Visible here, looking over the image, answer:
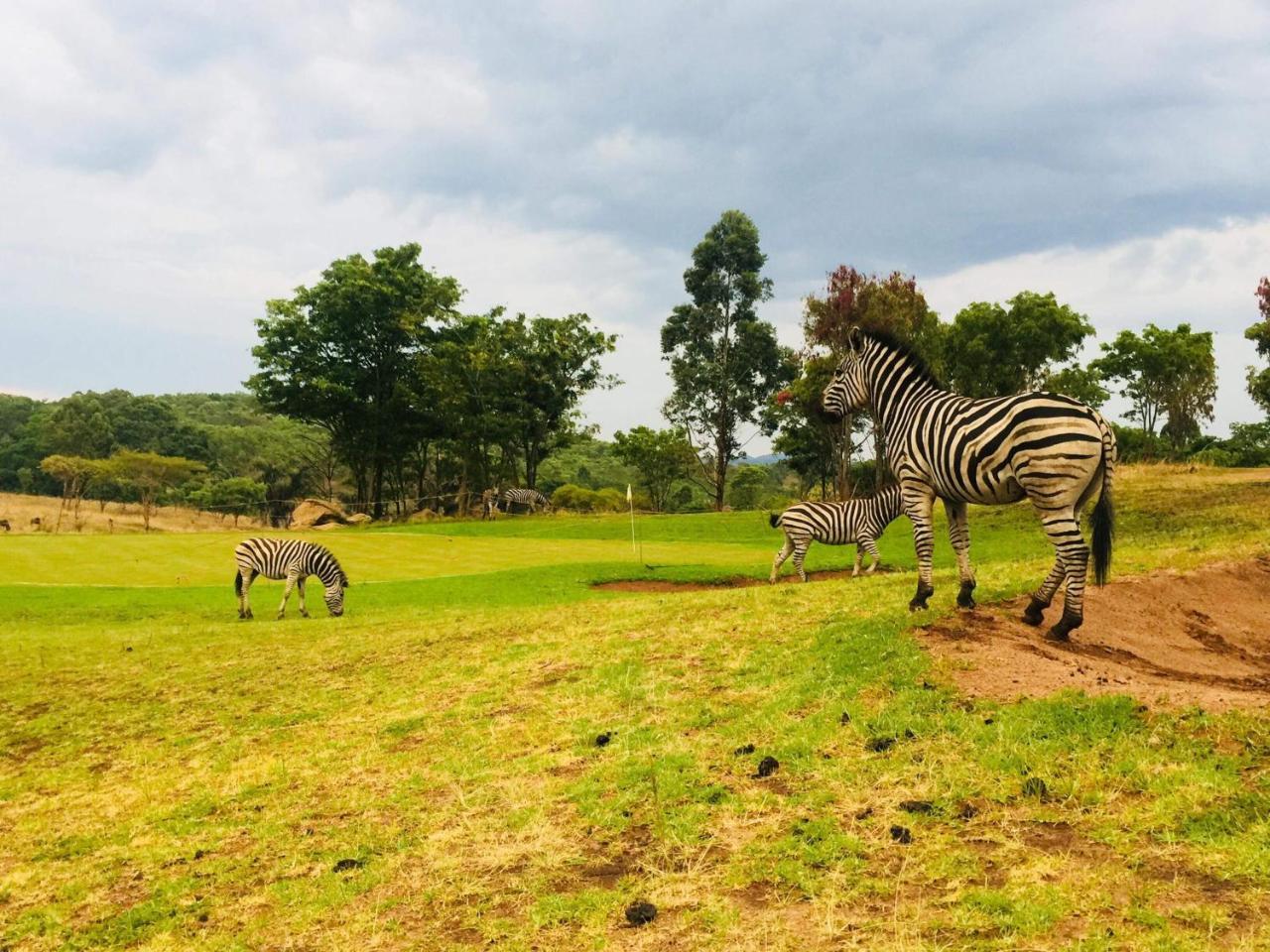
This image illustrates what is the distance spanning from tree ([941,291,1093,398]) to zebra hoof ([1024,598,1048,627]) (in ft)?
106

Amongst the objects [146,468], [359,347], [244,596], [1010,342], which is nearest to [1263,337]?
[1010,342]

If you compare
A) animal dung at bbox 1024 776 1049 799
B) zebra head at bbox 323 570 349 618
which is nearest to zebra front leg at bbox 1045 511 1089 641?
animal dung at bbox 1024 776 1049 799

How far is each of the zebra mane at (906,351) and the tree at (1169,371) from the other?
41.6 metres

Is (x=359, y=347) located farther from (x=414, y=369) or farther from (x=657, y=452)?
(x=657, y=452)

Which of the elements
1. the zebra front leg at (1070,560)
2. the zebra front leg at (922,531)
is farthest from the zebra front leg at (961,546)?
the zebra front leg at (1070,560)

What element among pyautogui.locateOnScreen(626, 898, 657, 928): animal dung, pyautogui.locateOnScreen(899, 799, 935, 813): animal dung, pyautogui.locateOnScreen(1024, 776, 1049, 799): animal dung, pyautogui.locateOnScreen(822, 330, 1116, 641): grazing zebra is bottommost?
Answer: pyautogui.locateOnScreen(626, 898, 657, 928): animal dung

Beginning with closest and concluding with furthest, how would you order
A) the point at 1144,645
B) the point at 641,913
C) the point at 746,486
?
the point at 641,913 < the point at 1144,645 < the point at 746,486

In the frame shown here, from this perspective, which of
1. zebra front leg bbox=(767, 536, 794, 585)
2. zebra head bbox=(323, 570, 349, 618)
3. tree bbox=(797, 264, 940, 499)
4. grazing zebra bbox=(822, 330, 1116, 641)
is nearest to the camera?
grazing zebra bbox=(822, 330, 1116, 641)

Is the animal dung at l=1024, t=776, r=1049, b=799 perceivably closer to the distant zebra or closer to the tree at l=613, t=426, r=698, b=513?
the distant zebra

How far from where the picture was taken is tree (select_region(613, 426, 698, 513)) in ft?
185

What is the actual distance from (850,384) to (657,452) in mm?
48102

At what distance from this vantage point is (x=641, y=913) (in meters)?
3.47

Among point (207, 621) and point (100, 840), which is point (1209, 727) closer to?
point (100, 840)

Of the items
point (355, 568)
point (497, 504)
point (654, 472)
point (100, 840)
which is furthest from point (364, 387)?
point (100, 840)
